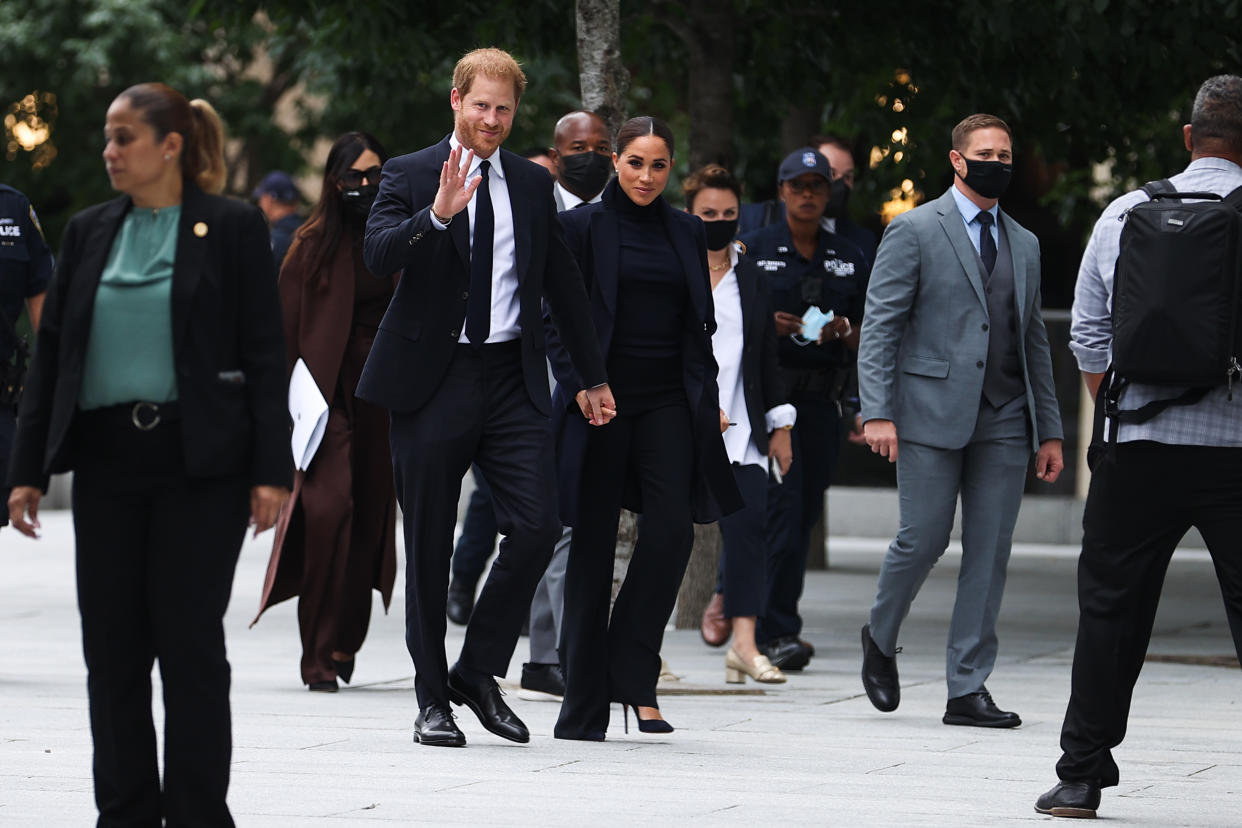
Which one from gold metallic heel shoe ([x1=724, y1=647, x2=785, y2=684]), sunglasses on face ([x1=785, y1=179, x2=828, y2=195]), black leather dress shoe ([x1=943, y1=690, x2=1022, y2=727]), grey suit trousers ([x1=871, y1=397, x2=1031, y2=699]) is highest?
sunglasses on face ([x1=785, y1=179, x2=828, y2=195])

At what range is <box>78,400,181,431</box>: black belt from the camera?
15.1 feet

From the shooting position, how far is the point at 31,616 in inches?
475

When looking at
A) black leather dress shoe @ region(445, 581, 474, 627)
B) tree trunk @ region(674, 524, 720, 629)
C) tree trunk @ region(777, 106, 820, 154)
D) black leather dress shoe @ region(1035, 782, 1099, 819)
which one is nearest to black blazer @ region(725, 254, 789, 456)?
tree trunk @ region(674, 524, 720, 629)

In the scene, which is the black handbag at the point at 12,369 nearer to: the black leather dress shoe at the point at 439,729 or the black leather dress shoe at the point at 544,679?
the black leather dress shoe at the point at 544,679

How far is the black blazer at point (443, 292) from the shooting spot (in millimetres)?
6699

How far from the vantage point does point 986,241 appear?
7.92 meters

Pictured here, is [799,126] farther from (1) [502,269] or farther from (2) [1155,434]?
(2) [1155,434]

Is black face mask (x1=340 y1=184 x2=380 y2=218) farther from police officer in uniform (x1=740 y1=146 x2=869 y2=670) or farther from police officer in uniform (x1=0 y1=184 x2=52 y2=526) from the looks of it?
police officer in uniform (x1=740 y1=146 x2=869 y2=670)

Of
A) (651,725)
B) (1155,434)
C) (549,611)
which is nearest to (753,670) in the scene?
(549,611)

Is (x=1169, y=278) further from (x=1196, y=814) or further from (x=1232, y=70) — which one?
(x=1232, y=70)

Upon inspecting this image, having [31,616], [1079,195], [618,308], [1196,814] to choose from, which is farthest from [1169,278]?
[1079,195]

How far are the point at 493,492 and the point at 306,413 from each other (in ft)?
6.11

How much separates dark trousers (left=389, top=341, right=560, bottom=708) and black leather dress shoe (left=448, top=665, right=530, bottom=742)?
0.05 m

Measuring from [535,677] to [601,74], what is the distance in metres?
2.64
